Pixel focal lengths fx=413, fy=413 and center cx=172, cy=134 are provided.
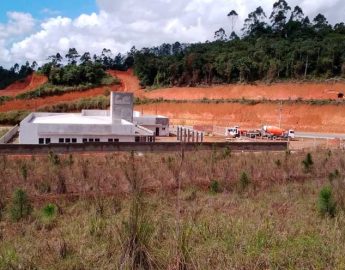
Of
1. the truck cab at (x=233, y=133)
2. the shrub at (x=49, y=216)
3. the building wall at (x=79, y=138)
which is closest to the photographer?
the shrub at (x=49, y=216)

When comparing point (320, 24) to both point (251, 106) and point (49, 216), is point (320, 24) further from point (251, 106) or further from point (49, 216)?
point (49, 216)

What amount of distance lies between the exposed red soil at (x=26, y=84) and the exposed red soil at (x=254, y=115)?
3851cm

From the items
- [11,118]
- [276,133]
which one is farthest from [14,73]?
[276,133]

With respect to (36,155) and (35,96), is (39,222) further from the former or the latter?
(35,96)

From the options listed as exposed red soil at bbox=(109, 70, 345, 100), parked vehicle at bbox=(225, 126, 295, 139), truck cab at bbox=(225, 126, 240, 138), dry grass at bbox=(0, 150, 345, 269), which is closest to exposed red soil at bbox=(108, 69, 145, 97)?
exposed red soil at bbox=(109, 70, 345, 100)

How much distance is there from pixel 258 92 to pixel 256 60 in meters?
8.40

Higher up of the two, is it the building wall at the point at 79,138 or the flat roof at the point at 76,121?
the flat roof at the point at 76,121

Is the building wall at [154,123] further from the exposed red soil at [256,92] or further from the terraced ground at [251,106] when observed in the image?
the exposed red soil at [256,92]

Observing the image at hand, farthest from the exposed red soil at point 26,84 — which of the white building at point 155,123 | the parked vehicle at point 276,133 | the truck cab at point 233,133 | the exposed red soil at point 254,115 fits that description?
the parked vehicle at point 276,133

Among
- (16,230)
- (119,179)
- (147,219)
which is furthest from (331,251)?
(119,179)

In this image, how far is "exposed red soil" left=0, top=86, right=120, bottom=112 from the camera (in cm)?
7675

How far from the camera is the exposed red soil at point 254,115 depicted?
52.3 metres

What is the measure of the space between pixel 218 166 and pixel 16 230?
13.5 m

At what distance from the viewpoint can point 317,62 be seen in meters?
66.2
